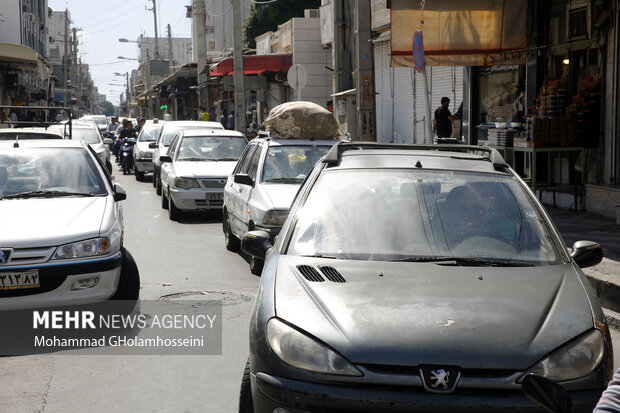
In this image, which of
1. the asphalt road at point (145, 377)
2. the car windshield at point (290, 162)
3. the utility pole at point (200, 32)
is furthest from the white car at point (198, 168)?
the utility pole at point (200, 32)

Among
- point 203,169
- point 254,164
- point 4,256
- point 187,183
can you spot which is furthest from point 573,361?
point 203,169

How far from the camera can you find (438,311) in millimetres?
3695

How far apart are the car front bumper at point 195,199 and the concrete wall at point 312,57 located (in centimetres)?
2299

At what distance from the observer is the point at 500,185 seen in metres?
5.01

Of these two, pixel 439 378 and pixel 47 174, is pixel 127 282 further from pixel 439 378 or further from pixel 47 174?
pixel 439 378

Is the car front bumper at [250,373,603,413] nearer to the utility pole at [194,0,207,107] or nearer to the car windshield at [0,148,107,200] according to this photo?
the car windshield at [0,148,107,200]

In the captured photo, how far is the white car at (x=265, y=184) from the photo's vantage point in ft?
30.8

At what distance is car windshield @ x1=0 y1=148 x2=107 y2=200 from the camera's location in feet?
25.6

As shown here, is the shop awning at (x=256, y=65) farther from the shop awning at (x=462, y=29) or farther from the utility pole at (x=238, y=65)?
the shop awning at (x=462, y=29)

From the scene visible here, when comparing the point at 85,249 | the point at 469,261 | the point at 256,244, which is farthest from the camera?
the point at 85,249

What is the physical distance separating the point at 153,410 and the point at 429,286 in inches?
78.3

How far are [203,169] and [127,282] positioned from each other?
24.8 ft

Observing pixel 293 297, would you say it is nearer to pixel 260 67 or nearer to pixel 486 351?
pixel 486 351

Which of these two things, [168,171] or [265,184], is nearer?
[265,184]
